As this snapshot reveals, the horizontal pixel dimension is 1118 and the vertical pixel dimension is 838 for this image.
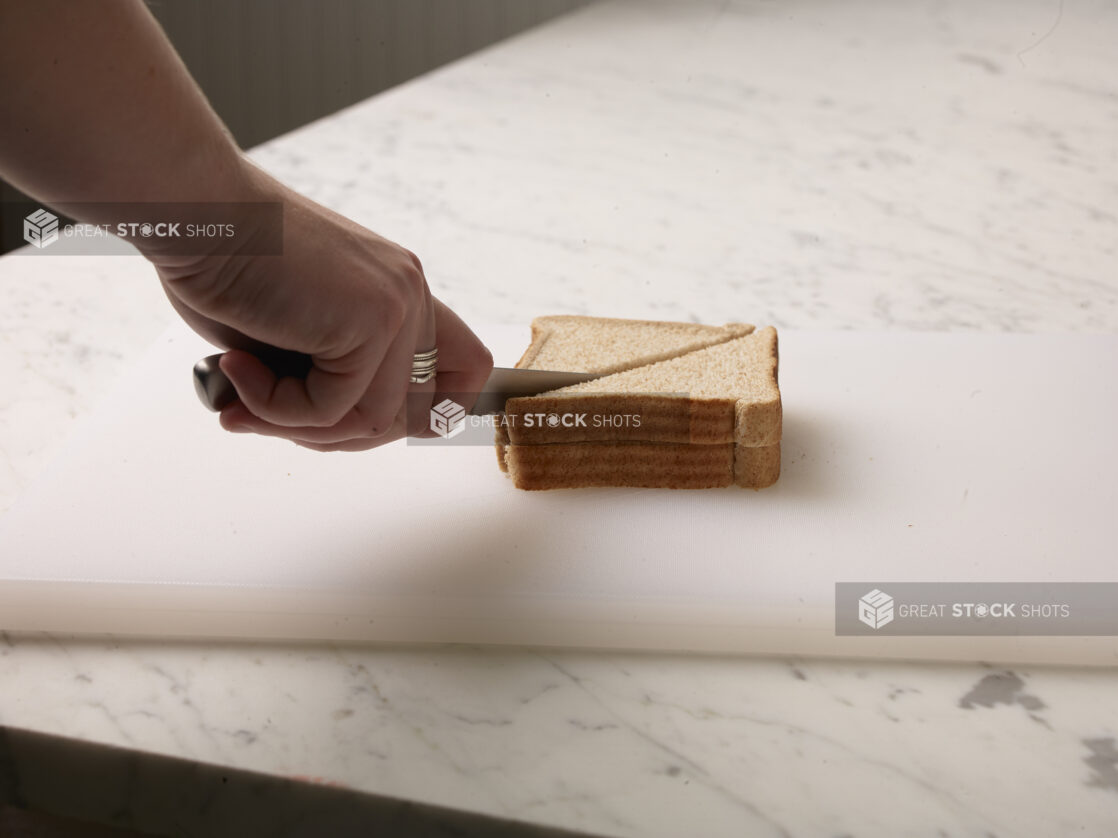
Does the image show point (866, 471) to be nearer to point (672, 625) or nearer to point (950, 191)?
point (672, 625)

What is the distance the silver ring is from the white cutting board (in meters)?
0.23

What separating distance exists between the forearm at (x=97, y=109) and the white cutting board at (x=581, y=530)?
69 centimetres

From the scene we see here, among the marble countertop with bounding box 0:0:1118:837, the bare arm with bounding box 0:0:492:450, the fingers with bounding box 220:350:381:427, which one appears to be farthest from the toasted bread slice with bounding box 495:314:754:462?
the fingers with bounding box 220:350:381:427

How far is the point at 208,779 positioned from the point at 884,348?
5.57ft

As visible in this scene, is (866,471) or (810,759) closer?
(810,759)

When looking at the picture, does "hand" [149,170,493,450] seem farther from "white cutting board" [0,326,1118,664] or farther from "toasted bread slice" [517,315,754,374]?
"toasted bread slice" [517,315,754,374]

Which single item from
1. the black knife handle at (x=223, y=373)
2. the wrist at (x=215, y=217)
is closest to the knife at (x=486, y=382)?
the black knife handle at (x=223, y=373)

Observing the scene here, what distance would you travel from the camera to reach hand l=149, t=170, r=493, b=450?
5.17ft

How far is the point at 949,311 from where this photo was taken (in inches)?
112

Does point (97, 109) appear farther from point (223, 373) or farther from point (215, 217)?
point (223, 373)

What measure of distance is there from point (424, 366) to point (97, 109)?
77 centimetres

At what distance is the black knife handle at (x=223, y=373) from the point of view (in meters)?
Result: 1.72

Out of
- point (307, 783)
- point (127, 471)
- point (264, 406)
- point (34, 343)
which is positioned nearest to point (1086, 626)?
point (307, 783)

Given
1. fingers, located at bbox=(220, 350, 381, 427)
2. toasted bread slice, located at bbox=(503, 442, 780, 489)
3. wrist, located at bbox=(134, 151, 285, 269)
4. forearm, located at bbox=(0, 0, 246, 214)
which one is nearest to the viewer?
forearm, located at bbox=(0, 0, 246, 214)
